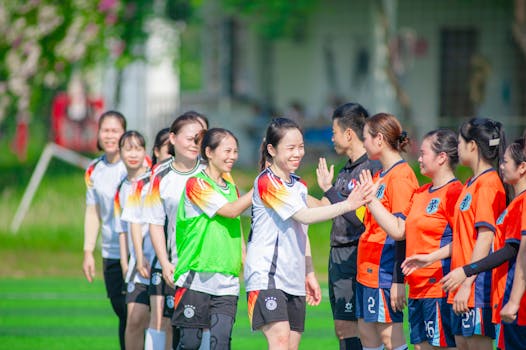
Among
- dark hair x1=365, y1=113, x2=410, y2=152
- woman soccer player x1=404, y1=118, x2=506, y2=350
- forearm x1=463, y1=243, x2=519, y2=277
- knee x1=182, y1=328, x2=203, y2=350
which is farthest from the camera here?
knee x1=182, y1=328, x2=203, y2=350

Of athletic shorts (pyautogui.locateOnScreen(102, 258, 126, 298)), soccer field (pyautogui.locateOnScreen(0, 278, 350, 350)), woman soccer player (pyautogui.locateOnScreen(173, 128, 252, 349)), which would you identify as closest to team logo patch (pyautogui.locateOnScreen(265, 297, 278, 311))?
woman soccer player (pyautogui.locateOnScreen(173, 128, 252, 349))

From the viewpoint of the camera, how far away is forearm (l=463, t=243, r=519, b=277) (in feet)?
20.1

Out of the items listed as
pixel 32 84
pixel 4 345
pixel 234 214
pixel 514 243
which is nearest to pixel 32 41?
pixel 32 84

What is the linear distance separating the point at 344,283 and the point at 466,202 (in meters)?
1.48

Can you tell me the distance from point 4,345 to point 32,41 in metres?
14.9

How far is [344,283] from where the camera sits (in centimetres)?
762

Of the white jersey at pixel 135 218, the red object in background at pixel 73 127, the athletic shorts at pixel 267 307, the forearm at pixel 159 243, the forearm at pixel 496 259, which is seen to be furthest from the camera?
the red object in background at pixel 73 127

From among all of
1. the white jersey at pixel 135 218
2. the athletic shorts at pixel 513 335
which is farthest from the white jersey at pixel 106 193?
the athletic shorts at pixel 513 335

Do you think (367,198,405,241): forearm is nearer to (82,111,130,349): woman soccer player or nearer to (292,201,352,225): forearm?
(292,201,352,225): forearm

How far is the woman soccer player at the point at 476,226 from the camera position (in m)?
6.33

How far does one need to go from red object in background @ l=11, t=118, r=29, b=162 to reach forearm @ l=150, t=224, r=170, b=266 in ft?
60.8

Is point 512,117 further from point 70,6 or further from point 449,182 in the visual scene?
point 449,182

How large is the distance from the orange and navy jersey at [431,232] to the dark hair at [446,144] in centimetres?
18

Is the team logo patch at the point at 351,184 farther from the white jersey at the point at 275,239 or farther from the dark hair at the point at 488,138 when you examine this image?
the dark hair at the point at 488,138
